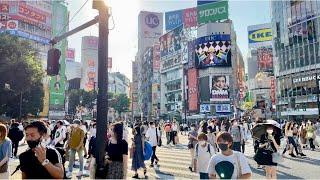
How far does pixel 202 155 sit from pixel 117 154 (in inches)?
102

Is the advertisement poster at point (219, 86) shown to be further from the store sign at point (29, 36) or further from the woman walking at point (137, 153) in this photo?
the woman walking at point (137, 153)

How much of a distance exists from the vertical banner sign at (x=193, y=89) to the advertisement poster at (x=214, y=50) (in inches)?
139

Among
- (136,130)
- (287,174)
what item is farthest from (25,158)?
(287,174)

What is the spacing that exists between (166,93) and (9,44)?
2049 inches

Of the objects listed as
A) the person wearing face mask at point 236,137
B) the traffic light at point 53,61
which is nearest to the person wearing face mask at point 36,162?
the traffic light at point 53,61

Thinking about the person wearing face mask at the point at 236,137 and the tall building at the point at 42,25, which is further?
the tall building at the point at 42,25

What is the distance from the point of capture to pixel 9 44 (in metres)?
34.8

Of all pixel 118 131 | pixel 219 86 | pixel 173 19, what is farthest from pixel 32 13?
pixel 118 131

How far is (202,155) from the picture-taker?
738 centimetres

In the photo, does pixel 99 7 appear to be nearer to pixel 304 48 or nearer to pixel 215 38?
pixel 304 48

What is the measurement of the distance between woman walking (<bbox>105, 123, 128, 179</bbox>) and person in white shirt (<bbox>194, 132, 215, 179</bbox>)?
2.38 m

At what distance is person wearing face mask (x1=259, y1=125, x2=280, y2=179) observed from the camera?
7395 mm

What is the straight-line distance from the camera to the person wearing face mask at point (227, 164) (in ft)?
12.8

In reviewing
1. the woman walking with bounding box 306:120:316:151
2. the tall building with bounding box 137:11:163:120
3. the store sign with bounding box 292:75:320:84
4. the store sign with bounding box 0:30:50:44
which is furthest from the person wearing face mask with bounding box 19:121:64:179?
the tall building with bounding box 137:11:163:120
